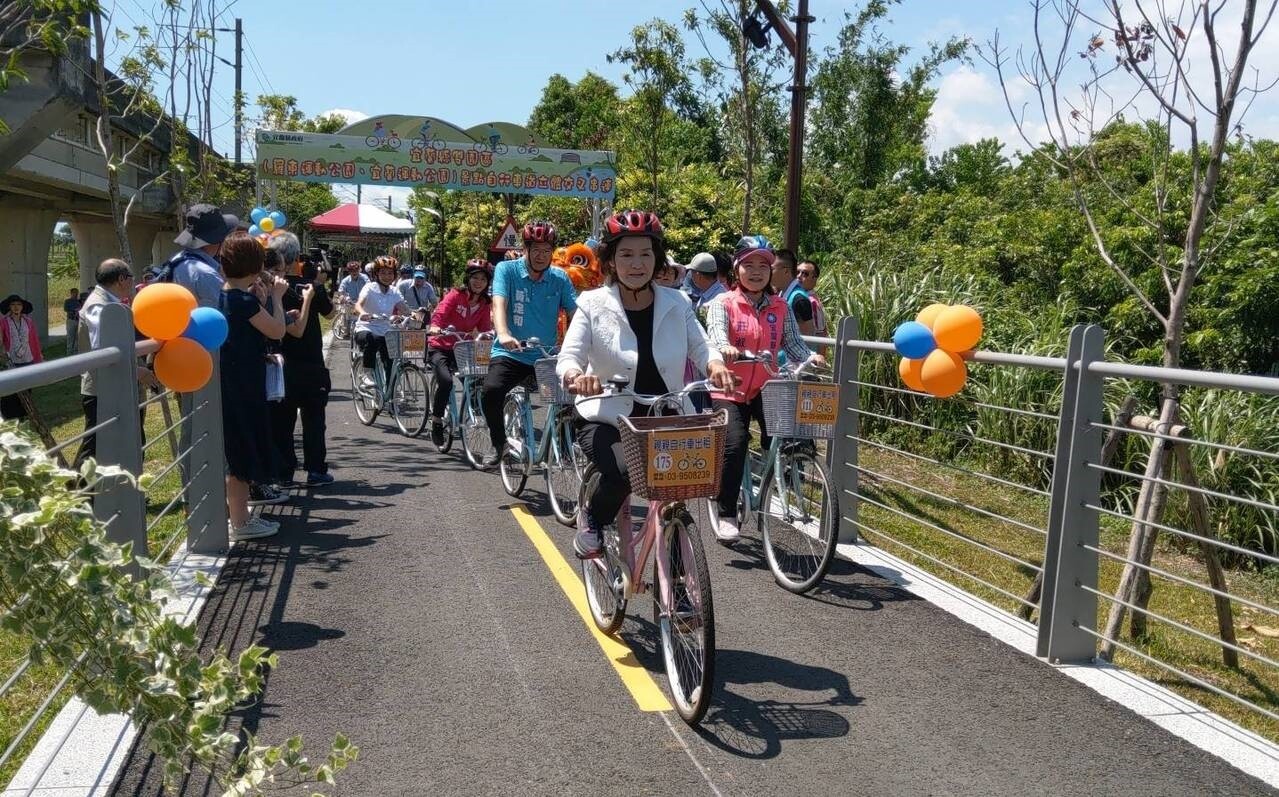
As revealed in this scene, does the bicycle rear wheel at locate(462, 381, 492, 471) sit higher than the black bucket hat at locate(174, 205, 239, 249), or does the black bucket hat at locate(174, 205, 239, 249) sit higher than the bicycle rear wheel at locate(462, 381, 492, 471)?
the black bucket hat at locate(174, 205, 239, 249)

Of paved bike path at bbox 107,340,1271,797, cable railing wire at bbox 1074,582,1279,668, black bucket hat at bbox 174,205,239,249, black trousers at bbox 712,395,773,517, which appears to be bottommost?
paved bike path at bbox 107,340,1271,797

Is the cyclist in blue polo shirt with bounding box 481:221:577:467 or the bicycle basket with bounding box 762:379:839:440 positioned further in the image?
the cyclist in blue polo shirt with bounding box 481:221:577:467

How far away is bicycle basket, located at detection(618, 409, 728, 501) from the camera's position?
4273 millimetres

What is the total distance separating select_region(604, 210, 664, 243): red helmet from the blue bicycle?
196cm


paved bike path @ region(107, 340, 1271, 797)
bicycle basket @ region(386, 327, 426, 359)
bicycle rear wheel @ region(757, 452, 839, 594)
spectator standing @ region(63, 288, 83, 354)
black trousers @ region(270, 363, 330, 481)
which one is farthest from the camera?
spectator standing @ region(63, 288, 83, 354)

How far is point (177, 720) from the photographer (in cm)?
241

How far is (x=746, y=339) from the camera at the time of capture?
737cm

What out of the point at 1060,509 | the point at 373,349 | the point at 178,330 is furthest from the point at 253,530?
the point at 373,349

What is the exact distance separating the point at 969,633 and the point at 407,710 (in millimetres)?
2920

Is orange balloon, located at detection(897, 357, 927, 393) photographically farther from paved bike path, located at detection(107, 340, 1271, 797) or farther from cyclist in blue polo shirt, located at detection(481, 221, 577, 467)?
cyclist in blue polo shirt, located at detection(481, 221, 577, 467)

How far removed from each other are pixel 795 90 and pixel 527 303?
5.36m

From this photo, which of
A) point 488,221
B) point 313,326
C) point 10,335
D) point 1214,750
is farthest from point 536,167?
point 488,221

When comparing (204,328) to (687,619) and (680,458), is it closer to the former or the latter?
(680,458)

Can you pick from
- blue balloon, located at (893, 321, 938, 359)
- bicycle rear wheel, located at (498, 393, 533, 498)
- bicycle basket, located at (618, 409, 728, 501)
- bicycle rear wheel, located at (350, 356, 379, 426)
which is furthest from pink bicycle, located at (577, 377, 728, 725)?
bicycle rear wheel, located at (350, 356, 379, 426)
